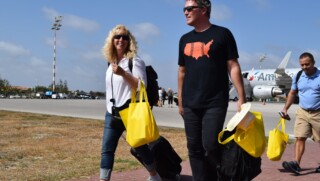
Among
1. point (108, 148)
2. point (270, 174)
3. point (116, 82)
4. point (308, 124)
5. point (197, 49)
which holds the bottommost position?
point (270, 174)

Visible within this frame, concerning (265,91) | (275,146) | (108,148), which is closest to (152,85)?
(108,148)

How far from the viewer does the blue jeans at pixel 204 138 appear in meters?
4.15

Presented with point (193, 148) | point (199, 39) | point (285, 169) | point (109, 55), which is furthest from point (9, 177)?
point (285, 169)

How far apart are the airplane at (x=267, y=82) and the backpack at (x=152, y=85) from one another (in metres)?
44.3

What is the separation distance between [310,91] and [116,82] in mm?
3174

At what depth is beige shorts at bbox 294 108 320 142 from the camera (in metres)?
6.58

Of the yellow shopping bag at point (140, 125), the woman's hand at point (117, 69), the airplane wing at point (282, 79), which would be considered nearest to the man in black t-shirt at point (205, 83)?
the yellow shopping bag at point (140, 125)

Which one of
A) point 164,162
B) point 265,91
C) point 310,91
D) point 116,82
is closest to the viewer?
point 116,82

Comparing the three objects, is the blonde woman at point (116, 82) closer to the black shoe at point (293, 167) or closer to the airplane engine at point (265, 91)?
the black shoe at point (293, 167)

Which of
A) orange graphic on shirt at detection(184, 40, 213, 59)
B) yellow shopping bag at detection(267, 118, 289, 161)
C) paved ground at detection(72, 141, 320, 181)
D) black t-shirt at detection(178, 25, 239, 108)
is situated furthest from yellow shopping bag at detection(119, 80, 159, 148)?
yellow shopping bag at detection(267, 118, 289, 161)

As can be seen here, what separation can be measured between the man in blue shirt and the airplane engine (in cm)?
4252

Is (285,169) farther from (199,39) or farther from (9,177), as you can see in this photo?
(9,177)

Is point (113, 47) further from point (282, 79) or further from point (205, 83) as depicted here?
point (282, 79)

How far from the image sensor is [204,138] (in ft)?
13.8
